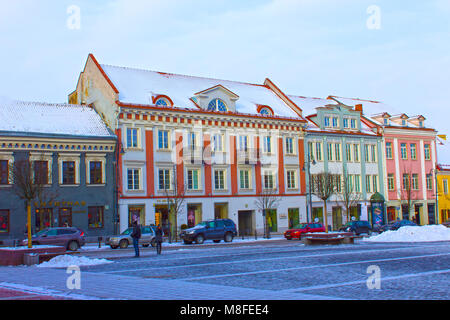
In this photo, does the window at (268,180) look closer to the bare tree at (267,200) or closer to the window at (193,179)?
the bare tree at (267,200)

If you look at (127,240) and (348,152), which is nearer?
(127,240)

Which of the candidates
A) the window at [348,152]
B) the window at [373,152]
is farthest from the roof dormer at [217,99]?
the window at [373,152]

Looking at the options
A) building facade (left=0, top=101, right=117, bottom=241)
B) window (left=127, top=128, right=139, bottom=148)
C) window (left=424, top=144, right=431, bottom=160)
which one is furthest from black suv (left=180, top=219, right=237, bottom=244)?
window (left=424, top=144, right=431, bottom=160)

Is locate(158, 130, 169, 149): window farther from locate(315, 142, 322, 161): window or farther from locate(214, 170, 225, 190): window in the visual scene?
locate(315, 142, 322, 161): window

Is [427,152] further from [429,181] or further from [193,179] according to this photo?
[193,179]

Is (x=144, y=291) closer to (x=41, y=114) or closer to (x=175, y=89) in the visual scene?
(x=41, y=114)

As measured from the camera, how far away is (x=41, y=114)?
44.3 metres

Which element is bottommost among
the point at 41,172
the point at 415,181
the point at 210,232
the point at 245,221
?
the point at 210,232

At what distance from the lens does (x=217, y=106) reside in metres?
50.7

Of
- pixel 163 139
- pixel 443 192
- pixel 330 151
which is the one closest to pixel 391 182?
pixel 443 192

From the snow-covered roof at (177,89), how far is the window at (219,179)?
579cm

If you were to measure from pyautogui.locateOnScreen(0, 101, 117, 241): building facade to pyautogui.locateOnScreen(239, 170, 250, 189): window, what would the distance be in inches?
479

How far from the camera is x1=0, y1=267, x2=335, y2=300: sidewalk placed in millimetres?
11625

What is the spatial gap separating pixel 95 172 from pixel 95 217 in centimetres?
339
